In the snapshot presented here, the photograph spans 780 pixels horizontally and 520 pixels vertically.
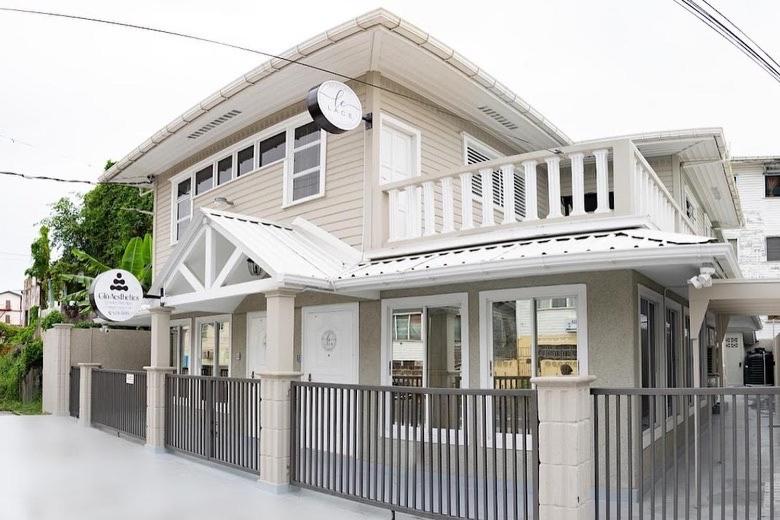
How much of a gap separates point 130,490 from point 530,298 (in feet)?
18.1

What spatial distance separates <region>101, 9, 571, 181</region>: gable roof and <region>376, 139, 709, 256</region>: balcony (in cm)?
166

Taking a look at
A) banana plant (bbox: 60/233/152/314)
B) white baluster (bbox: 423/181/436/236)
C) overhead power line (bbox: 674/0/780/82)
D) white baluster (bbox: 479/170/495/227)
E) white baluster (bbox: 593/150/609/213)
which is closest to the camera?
overhead power line (bbox: 674/0/780/82)

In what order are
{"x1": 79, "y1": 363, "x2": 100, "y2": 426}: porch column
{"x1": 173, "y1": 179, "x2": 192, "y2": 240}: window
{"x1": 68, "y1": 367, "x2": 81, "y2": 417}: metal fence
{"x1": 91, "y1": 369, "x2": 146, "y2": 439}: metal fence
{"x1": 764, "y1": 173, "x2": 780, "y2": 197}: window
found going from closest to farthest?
{"x1": 91, "y1": 369, "x2": 146, "y2": 439}: metal fence, {"x1": 79, "y1": 363, "x2": 100, "y2": 426}: porch column, {"x1": 173, "y1": 179, "x2": 192, "y2": 240}: window, {"x1": 68, "y1": 367, "x2": 81, "y2": 417}: metal fence, {"x1": 764, "y1": 173, "x2": 780, "y2": 197}: window

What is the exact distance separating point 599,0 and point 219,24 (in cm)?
594

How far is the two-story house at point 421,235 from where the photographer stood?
7.90m

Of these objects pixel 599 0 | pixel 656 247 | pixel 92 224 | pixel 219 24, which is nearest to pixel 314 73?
pixel 219 24

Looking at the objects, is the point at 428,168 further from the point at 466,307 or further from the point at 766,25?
the point at 766,25

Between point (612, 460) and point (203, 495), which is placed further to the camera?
point (203, 495)

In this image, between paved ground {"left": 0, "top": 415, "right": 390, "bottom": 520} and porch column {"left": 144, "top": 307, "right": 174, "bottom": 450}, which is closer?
paved ground {"left": 0, "top": 415, "right": 390, "bottom": 520}

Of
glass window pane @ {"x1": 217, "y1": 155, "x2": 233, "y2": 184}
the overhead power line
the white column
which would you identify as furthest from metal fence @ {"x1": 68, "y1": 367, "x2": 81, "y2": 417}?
the overhead power line

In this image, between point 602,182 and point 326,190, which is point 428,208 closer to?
point 326,190

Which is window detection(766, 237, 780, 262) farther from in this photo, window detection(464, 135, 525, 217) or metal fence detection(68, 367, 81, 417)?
metal fence detection(68, 367, 81, 417)

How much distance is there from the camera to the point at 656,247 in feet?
21.8

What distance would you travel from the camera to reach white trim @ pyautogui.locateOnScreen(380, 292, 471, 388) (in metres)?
8.94
